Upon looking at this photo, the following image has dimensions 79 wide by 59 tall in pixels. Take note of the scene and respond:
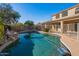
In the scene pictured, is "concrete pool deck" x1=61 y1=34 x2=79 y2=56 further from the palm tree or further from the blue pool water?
the palm tree

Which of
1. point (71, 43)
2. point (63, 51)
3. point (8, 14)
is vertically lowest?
point (63, 51)

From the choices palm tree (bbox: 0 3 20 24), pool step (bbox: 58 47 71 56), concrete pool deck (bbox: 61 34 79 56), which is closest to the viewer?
concrete pool deck (bbox: 61 34 79 56)

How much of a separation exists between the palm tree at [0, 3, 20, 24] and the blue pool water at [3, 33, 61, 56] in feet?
2.43

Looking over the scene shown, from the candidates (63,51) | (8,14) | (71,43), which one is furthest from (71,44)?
(8,14)

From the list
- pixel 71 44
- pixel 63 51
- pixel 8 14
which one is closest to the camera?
pixel 63 51

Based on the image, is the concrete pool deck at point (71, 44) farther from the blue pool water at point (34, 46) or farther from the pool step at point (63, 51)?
the blue pool water at point (34, 46)

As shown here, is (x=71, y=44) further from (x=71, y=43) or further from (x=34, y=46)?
(x=34, y=46)

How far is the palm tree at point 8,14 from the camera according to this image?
7510mm

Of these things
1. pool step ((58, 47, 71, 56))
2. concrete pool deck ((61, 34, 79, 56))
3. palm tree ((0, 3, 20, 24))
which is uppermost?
palm tree ((0, 3, 20, 24))

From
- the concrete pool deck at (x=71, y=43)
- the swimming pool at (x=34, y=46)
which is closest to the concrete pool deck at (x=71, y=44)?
the concrete pool deck at (x=71, y=43)

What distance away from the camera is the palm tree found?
7510mm

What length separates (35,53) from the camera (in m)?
7.50

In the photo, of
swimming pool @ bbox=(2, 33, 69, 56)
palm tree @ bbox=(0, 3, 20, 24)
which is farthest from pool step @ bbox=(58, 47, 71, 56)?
palm tree @ bbox=(0, 3, 20, 24)

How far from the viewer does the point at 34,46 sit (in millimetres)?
7887
